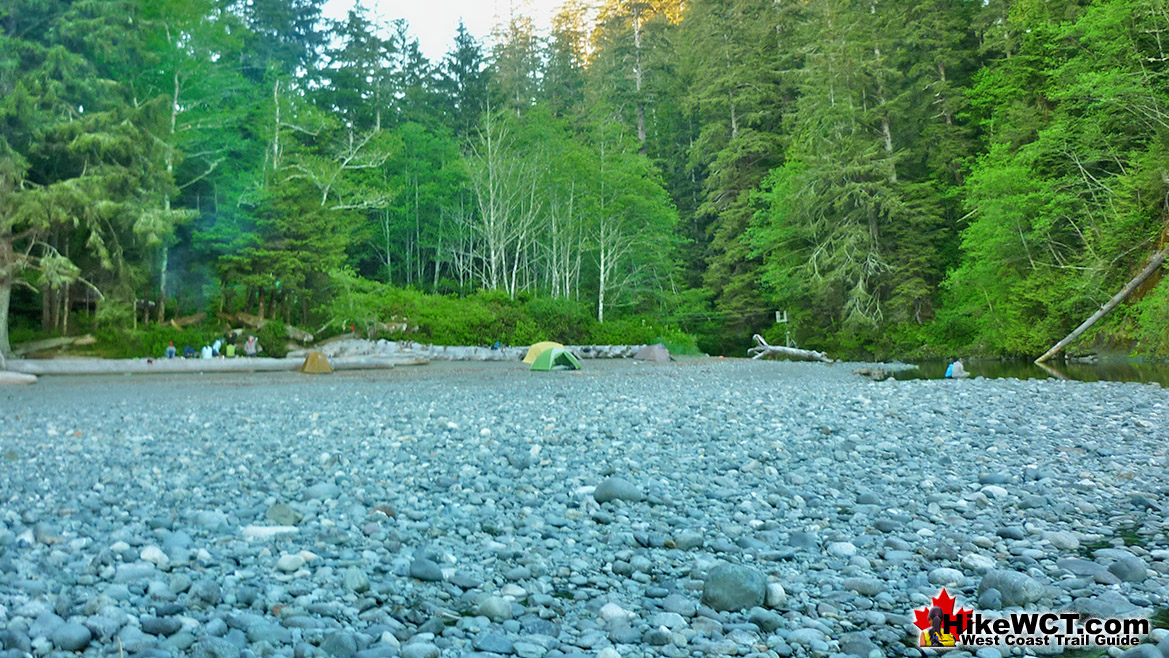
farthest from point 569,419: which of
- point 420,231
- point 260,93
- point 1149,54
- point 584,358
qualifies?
point 420,231

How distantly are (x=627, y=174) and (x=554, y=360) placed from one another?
48.5 feet

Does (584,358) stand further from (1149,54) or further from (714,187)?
(1149,54)

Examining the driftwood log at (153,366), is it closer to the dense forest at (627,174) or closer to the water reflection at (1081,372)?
the dense forest at (627,174)

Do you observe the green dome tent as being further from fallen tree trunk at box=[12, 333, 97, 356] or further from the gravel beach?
fallen tree trunk at box=[12, 333, 97, 356]

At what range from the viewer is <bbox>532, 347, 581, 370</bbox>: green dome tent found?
17422 mm

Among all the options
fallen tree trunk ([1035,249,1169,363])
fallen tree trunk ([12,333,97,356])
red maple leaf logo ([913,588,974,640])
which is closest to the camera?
red maple leaf logo ([913,588,974,640])

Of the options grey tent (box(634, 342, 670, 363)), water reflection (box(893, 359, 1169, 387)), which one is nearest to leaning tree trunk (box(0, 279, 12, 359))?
grey tent (box(634, 342, 670, 363))

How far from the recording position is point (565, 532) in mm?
3480

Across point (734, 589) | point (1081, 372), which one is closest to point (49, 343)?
point (734, 589)

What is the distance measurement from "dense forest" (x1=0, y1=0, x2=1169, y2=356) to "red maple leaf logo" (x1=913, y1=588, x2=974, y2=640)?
17.2 metres

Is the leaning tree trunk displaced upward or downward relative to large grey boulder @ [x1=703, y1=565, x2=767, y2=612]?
upward

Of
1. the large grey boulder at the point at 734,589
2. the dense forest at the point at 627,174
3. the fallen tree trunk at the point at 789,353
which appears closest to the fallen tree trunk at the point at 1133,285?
the dense forest at the point at 627,174

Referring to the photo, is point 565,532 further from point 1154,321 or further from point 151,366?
point 1154,321

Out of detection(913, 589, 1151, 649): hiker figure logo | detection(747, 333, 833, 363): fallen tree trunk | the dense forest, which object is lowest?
detection(913, 589, 1151, 649): hiker figure logo
